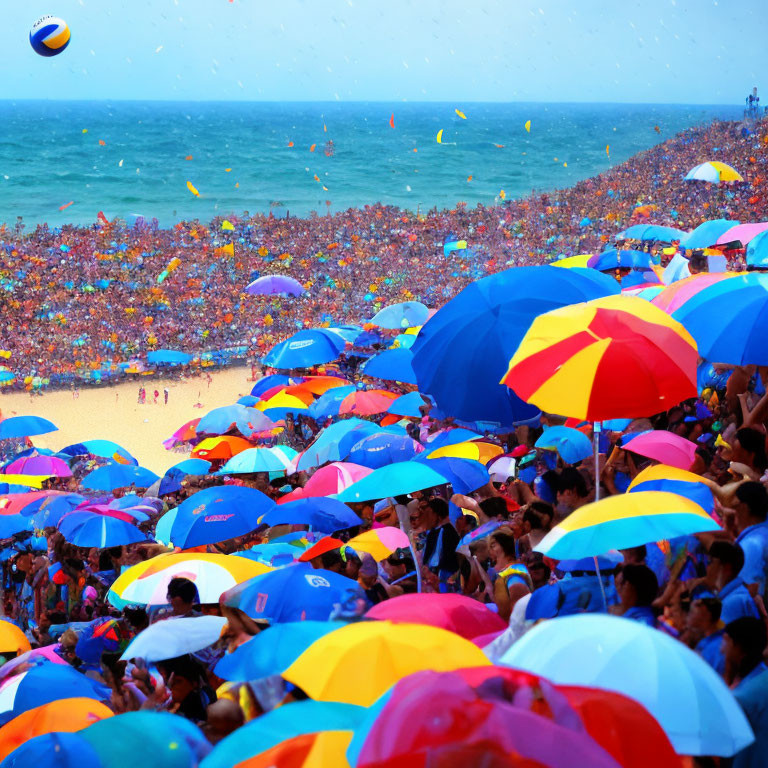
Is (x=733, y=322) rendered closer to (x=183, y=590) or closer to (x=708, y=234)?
(x=183, y=590)

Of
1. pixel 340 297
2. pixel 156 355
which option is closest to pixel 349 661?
pixel 156 355

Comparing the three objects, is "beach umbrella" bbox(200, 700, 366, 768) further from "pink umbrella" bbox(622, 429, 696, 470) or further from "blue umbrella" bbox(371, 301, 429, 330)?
"blue umbrella" bbox(371, 301, 429, 330)

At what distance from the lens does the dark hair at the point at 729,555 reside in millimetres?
3660

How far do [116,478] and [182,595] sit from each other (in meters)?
6.85

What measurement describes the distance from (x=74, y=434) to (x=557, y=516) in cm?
1310

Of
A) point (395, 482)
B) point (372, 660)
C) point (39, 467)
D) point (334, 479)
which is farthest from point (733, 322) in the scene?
point (39, 467)

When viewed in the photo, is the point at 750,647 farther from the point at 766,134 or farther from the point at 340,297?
the point at 766,134

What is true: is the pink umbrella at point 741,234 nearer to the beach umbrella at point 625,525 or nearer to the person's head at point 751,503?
the person's head at point 751,503

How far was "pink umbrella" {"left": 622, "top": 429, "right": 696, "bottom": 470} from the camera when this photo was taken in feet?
18.6

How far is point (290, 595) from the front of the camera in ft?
13.6

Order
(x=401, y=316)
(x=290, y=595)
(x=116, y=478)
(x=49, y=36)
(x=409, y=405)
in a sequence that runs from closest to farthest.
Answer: (x=290, y=595) → (x=409, y=405) → (x=116, y=478) → (x=49, y=36) → (x=401, y=316)

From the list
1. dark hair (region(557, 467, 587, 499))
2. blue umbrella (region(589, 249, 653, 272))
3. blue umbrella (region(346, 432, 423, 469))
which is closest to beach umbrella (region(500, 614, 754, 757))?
dark hair (region(557, 467, 587, 499))

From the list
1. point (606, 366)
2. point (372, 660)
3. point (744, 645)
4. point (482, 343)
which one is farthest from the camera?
point (482, 343)

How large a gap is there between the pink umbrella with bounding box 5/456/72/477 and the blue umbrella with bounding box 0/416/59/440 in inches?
50.4
